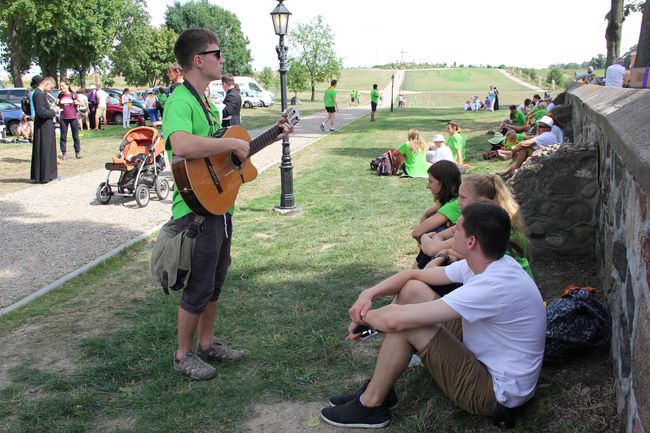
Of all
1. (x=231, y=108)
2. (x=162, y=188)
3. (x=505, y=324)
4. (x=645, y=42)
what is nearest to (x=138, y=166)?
(x=162, y=188)

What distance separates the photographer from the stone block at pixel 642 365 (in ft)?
6.68

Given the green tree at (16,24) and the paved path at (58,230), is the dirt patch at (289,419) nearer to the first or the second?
the paved path at (58,230)

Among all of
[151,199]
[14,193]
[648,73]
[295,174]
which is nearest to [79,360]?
[151,199]

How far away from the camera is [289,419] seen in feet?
10.7

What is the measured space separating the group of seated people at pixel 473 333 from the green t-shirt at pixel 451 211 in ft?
4.20

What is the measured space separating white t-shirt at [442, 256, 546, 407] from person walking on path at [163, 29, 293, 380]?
1549 mm

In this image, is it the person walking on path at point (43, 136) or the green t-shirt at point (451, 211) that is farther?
the person walking on path at point (43, 136)

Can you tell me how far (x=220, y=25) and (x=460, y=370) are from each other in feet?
223

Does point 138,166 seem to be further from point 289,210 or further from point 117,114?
point 117,114

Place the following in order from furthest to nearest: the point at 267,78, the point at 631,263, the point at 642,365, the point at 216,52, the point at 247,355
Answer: the point at 267,78, the point at 247,355, the point at 216,52, the point at 631,263, the point at 642,365

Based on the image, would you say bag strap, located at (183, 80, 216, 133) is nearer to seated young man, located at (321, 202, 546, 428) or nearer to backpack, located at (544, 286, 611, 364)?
seated young man, located at (321, 202, 546, 428)

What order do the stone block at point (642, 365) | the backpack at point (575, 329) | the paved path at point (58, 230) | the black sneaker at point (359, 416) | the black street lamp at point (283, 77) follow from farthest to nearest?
the black street lamp at point (283, 77)
the paved path at point (58, 230)
the backpack at point (575, 329)
the black sneaker at point (359, 416)
the stone block at point (642, 365)

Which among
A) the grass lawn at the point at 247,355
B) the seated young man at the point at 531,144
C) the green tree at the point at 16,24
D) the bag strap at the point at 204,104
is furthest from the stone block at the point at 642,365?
the green tree at the point at 16,24

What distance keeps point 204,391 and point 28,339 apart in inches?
68.8
